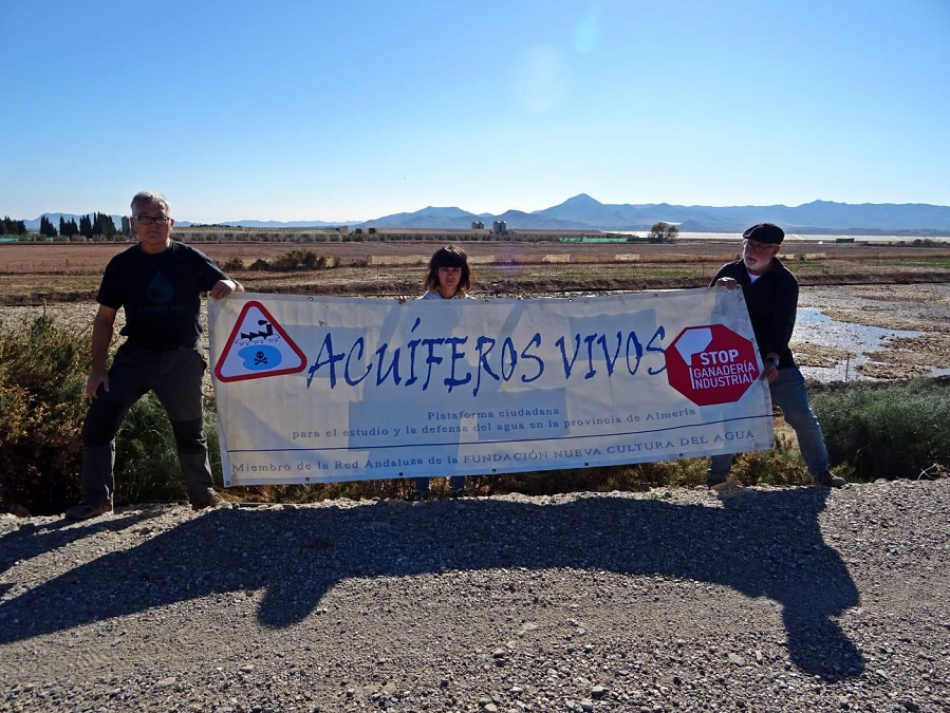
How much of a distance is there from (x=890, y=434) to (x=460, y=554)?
19.7 feet

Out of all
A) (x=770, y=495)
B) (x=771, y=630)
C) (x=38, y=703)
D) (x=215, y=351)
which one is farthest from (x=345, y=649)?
(x=770, y=495)

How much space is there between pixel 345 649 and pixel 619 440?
2.99 meters

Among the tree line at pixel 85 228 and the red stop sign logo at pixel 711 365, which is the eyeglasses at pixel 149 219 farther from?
the tree line at pixel 85 228

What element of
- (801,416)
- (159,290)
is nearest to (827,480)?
(801,416)

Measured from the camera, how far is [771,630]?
3.49 m

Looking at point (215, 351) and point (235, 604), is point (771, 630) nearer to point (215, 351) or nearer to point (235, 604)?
point (235, 604)

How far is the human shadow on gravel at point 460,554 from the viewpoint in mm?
3646

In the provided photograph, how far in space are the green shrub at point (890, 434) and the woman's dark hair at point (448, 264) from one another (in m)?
5.01

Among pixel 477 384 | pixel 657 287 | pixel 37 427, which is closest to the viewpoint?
pixel 477 384

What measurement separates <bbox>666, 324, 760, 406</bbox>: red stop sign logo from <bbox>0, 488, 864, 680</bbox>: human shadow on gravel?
93 cm

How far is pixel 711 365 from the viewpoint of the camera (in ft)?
18.7

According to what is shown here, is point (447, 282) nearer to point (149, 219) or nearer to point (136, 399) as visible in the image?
point (149, 219)

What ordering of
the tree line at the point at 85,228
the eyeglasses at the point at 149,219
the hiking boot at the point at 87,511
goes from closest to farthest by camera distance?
the eyeglasses at the point at 149,219
the hiking boot at the point at 87,511
the tree line at the point at 85,228

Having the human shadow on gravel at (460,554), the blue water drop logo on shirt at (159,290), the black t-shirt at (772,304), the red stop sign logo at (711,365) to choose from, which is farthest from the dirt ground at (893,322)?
the blue water drop logo on shirt at (159,290)
